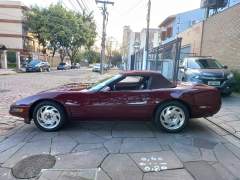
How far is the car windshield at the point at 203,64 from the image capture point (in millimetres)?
9219

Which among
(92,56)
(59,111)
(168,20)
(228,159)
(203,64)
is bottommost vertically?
(228,159)

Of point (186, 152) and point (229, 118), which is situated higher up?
point (229, 118)

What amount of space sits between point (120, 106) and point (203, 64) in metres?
6.03

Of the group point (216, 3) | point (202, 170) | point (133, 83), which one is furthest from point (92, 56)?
point (202, 170)

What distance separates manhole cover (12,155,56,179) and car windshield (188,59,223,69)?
7426 millimetres

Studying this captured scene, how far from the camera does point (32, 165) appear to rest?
326 centimetres

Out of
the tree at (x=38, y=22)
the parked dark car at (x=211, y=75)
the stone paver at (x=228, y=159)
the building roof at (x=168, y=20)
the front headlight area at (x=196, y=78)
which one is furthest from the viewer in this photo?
the tree at (x=38, y=22)

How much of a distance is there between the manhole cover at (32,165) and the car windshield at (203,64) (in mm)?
7426

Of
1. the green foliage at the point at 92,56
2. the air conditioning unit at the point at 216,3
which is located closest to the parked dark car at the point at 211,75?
the air conditioning unit at the point at 216,3

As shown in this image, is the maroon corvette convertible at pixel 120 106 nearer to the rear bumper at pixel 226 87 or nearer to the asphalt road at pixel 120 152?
the asphalt road at pixel 120 152

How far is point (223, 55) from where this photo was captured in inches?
472

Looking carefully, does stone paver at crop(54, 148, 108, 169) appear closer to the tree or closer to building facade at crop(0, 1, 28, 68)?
the tree

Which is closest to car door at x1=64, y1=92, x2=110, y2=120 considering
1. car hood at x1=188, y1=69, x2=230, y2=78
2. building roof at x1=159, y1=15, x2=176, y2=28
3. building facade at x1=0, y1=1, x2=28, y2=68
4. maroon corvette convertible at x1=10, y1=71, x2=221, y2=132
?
maroon corvette convertible at x1=10, y1=71, x2=221, y2=132

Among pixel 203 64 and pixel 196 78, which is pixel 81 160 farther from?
pixel 203 64
